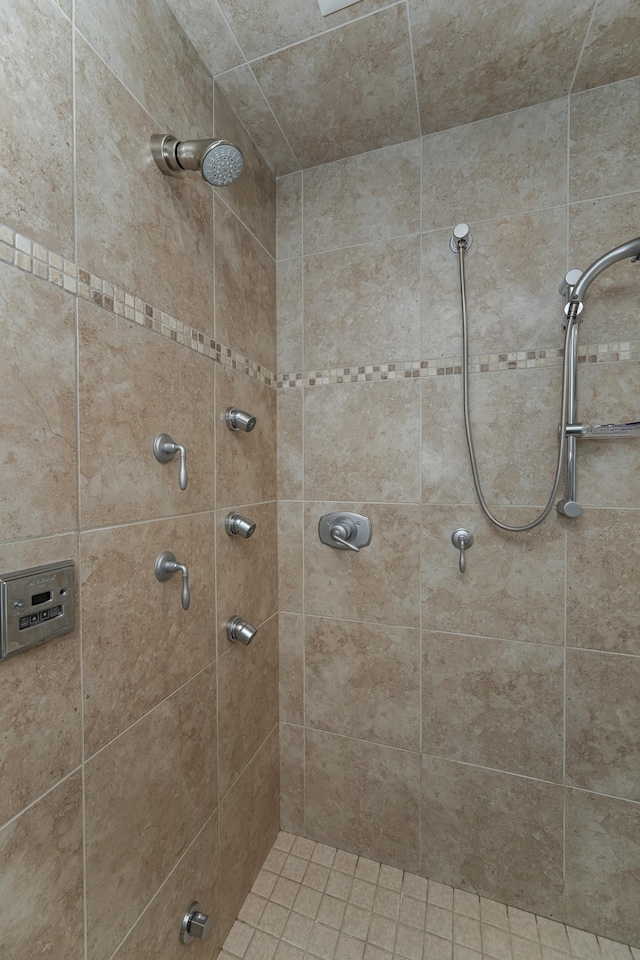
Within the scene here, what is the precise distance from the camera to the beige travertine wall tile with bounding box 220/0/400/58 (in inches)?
35.9

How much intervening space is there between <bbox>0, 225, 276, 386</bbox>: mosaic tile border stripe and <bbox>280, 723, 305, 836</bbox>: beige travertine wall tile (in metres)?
Answer: 1.29

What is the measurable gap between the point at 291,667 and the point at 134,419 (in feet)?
3.44

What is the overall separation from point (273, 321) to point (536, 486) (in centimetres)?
102

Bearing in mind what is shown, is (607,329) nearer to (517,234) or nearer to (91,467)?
(517,234)

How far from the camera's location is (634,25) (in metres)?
0.95

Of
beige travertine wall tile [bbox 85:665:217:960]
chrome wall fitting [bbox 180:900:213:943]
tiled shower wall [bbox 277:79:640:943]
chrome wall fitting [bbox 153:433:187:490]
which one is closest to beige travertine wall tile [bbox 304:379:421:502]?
tiled shower wall [bbox 277:79:640:943]

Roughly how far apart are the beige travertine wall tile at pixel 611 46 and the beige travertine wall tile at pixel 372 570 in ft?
4.12

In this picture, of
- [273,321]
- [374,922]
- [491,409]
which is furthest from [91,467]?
[374,922]

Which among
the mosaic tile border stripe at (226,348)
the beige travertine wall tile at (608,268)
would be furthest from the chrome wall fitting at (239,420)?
the beige travertine wall tile at (608,268)

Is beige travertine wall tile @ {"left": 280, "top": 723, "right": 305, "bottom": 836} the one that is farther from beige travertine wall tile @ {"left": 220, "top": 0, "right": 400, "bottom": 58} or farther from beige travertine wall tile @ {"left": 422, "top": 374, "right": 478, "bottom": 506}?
beige travertine wall tile @ {"left": 220, "top": 0, "right": 400, "bottom": 58}

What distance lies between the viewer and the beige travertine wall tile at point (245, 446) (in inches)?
44.5

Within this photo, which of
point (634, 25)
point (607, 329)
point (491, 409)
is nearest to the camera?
point (634, 25)

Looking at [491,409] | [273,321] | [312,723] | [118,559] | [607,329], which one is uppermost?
[273,321]

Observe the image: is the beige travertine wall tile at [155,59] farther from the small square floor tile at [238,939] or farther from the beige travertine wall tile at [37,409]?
the small square floor tile at [238,939]
